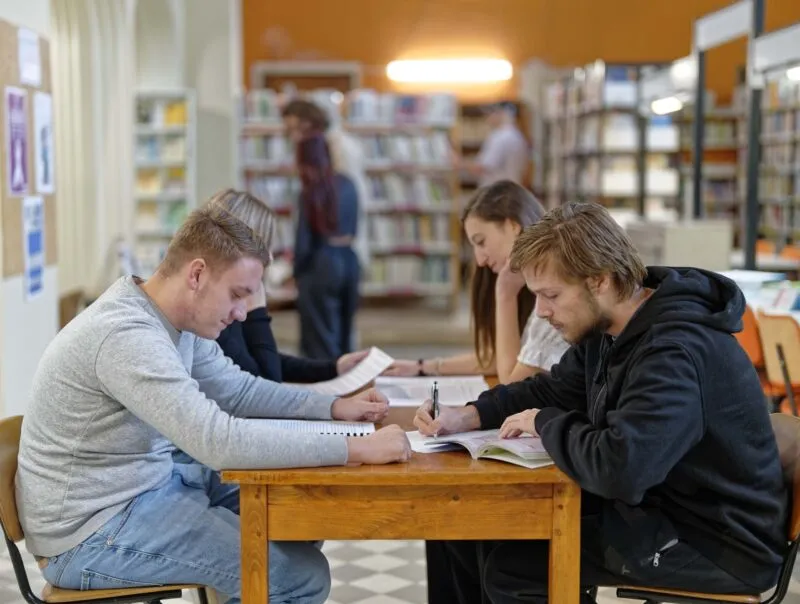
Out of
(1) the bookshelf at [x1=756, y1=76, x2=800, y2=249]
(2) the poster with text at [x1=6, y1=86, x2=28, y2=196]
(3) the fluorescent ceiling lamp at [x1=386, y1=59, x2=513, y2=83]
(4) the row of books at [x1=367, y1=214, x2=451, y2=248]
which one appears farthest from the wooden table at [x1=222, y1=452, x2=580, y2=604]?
(3) the fluorescent ceiling lamp at [x1=386, y1=59, x2=513, y2=83]

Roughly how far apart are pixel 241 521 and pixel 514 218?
Result: 137cm

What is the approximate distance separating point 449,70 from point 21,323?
10.4m

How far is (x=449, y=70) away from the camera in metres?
14.5

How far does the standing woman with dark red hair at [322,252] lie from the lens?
23.1 feet

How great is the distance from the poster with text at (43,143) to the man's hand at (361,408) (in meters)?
2.57

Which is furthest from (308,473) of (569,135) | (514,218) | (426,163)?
(569,135)

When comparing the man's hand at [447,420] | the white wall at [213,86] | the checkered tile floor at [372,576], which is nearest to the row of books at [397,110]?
the white wall at [213,86]

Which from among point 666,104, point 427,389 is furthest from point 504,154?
point 427,389

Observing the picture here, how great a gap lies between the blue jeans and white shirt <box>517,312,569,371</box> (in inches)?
34.9

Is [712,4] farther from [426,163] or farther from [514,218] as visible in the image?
[514,218]

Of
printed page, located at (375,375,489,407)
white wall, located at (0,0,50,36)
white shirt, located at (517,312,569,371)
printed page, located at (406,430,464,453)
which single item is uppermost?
white wall, located at (0,0,50,36)

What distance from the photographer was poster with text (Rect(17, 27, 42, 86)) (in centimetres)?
463

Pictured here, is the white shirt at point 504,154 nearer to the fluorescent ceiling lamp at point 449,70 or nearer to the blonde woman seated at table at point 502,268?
the fluorescent ceiling lamp at point 449,70

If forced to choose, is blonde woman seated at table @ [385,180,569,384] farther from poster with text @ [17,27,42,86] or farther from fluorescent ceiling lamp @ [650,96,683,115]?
fluorescent ceiling lamp @ [650,96,683,115]
